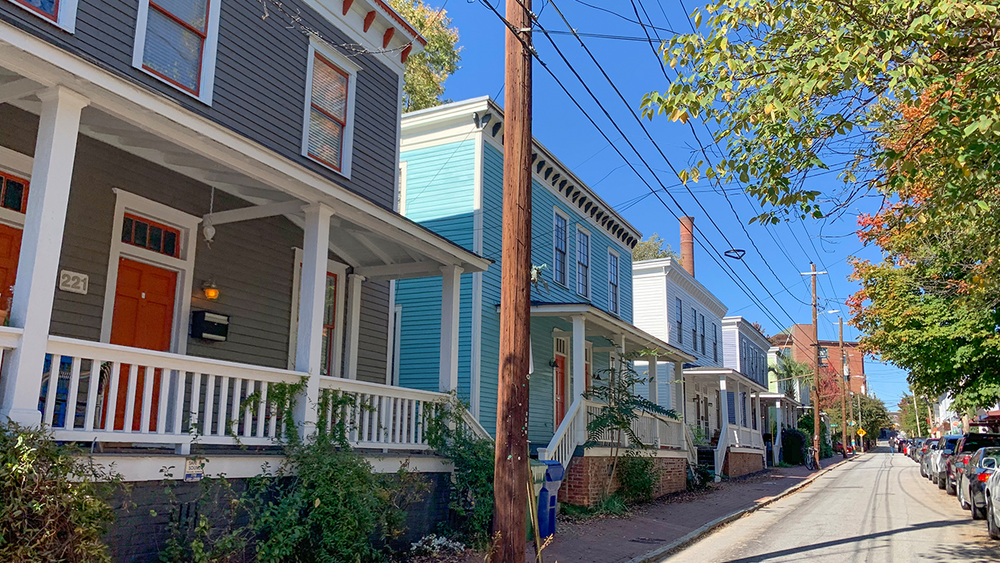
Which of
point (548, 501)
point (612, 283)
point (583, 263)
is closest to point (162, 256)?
point (548, 501)

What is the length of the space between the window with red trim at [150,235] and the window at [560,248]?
11.1 m

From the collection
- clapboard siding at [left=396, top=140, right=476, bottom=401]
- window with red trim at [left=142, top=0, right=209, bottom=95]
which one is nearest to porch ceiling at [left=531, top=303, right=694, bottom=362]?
clapboard siding at [left=396, top=140, right=476, bottom=401]

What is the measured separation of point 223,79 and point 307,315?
4.03 m

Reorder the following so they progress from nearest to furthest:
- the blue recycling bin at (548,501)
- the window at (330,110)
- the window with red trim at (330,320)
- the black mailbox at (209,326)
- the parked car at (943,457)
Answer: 1. the black mailbox at (209,326)
2. the blue recycling bin at (548,501)
3. the window at (330,110)
4. the window with red trim at (330,320)
5. the parked car at (943,457)

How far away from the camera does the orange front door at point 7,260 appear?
7.60m

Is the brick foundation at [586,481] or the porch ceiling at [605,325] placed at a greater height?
the porch ceiling at [605,325]

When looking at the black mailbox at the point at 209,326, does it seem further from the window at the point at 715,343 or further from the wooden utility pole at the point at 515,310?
the window at the point at 715,343

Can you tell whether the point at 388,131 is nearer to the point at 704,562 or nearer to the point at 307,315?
the point at 307,315

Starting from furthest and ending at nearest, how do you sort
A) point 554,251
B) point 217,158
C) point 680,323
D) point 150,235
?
point 680,323, point 554,251, point 150,235, point 217,158

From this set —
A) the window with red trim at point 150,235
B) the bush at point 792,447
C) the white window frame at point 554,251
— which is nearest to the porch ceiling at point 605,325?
the white window frame at point 554,251

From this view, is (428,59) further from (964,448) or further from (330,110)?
(964,448)

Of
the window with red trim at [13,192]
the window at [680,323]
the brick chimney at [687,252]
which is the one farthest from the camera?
the brick chimney at [687,252]

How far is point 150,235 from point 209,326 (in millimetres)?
1351

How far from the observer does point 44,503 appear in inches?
196
